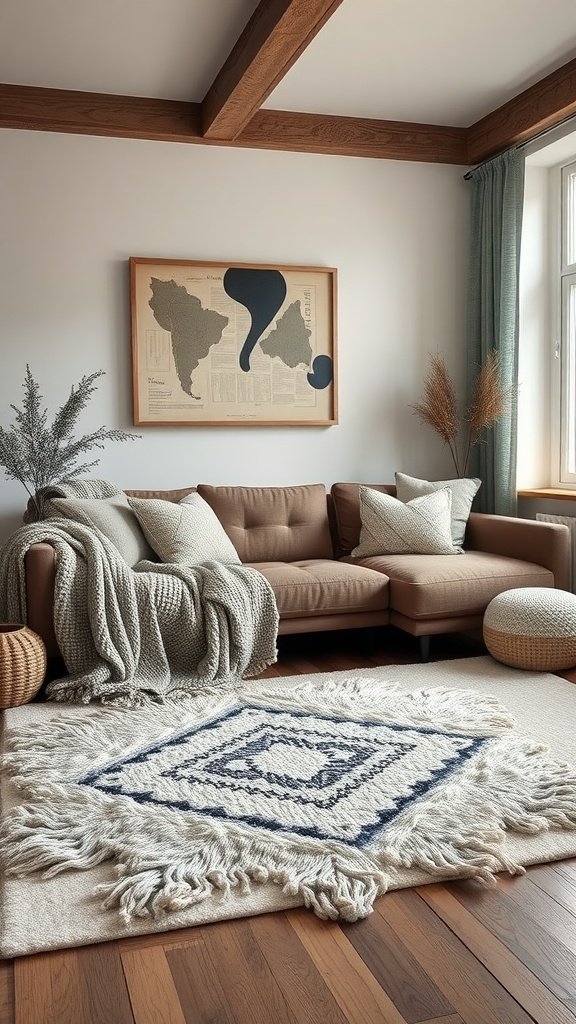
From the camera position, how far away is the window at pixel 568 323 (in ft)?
15.7

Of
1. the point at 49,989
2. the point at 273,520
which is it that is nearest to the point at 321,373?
the point at 273,520

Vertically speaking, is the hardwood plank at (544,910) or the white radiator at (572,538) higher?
the white radiator at (572,538)

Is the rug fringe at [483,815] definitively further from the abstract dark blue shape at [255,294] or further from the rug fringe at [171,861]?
the abstract dark blue shape at [255,294]

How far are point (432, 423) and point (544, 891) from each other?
331 centimetres

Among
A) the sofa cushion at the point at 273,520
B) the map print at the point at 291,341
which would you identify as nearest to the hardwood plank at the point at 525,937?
the sofa cushion at the point at 273,520

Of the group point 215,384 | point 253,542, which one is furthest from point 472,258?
point 253,542

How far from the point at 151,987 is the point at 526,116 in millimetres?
4322

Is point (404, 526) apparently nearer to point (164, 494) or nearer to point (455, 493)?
point (455, 493)

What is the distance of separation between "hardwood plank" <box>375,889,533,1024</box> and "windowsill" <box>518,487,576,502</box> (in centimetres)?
299

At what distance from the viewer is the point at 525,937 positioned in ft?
5.52

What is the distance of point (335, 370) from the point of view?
484cm

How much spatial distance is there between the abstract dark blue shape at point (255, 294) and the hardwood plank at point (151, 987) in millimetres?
3446

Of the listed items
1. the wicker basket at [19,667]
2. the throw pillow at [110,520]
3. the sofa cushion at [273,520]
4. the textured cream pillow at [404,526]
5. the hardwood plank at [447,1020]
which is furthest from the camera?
the sofa cushion at [273,520]

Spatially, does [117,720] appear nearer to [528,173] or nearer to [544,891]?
[544,891]
